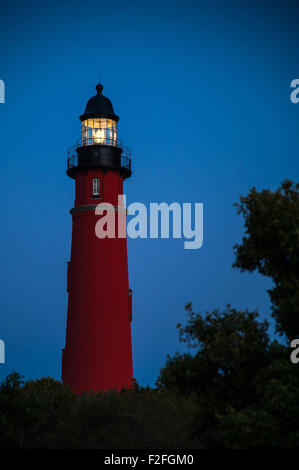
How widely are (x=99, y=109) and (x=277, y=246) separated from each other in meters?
27.0

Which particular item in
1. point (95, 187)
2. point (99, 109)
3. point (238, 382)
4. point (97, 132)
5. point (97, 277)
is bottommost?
point (238, 382)

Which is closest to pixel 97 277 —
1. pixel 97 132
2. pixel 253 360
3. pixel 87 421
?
pixel 97 132

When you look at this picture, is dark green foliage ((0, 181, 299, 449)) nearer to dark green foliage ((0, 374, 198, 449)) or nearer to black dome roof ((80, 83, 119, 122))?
dark green foliage ((0, 374, 198, 449))

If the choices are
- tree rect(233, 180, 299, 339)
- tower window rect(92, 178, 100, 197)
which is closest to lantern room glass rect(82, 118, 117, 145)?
tower window rect(92, 178, 100, 197)

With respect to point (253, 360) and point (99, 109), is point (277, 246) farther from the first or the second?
point (99, 109)

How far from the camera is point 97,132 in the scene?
4406cm

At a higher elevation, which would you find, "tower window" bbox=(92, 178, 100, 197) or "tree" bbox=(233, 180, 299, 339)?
"tower window" bbox=(92, 178, 100, 197)

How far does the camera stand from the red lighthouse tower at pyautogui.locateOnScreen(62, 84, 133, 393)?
134ft

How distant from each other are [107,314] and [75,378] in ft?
13.8
